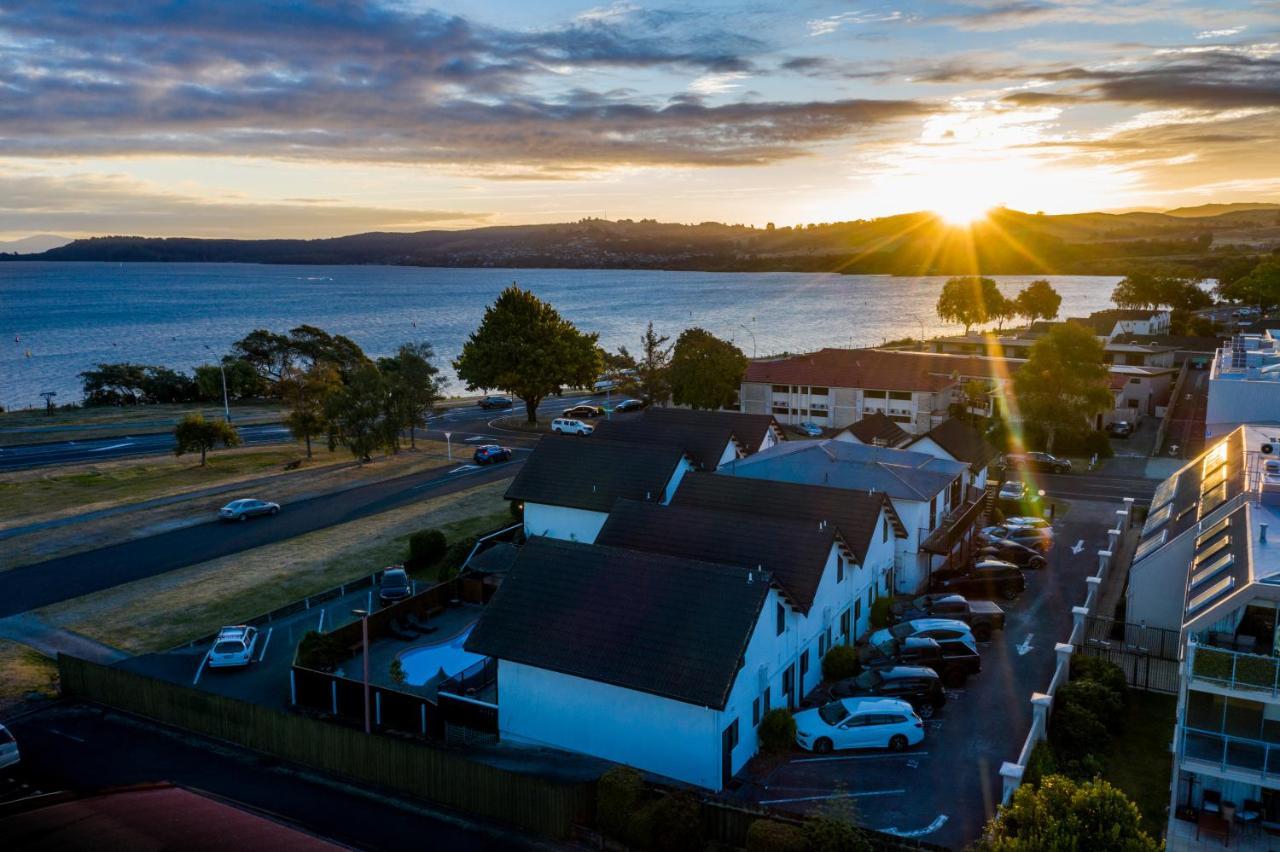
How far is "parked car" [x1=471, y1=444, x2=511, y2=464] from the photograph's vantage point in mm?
61281

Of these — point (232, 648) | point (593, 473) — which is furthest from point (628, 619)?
point (593, 473)

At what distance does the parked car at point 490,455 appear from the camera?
61.3m

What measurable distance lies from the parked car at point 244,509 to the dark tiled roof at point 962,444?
3602cm

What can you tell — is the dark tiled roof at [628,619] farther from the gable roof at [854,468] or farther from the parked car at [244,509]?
the parked car at [244,509]

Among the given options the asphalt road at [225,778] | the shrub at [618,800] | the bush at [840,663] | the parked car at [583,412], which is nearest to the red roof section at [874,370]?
the parked car at [583,412]

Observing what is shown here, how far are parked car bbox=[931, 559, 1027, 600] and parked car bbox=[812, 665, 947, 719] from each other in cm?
950

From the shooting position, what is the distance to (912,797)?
21828 mm

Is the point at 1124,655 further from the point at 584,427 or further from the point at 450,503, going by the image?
the point at 584,427

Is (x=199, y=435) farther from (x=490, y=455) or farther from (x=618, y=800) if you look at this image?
(x=618, y=800)

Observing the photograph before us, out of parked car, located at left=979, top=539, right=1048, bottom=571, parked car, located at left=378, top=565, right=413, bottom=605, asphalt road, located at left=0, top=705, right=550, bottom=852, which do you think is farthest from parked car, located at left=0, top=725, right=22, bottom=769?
parked car, located at left=979, top=539, right=1048, bottom=571

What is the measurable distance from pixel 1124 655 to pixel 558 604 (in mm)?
18025

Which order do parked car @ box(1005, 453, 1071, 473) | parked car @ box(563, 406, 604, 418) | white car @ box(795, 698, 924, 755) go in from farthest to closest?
parked car @ box(563, 406, 604, 418) → parked car @ box(1005, 453, 1071, 473) → white car @ box(795, 698, 924, 755)

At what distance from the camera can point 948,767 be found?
23.2 m

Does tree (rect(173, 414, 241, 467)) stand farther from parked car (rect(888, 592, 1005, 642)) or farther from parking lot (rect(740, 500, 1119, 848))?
parking lot (rect(740, 500, 1119, 848))
